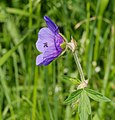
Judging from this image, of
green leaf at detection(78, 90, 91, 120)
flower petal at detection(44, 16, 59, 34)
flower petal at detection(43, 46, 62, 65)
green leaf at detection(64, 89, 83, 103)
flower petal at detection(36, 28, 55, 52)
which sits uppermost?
flower petal at detection(44, 16, 59, 34)

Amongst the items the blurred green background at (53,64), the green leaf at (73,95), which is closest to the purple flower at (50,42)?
the green leaf at (73,95)

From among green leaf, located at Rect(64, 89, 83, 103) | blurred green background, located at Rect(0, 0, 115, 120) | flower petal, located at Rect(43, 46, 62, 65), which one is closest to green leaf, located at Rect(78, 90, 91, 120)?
green leaf, located at Rect(64, 89, 83, 103)

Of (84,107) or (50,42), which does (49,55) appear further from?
(84,107)

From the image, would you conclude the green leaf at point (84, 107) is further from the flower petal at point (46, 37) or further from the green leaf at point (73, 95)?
the flower petal at point (46, 37)

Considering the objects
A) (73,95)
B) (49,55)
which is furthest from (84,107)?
(49,55)

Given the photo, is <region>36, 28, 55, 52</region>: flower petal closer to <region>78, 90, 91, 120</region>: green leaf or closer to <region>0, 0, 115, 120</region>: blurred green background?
<region>78, 90, 91, 120</region>: green leaf

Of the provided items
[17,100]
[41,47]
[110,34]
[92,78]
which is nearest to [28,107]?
[17,100]
